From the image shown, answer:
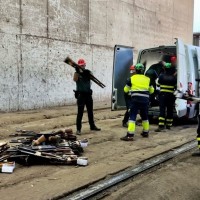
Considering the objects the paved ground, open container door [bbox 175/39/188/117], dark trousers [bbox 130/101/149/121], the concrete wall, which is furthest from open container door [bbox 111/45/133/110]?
the concrete wall

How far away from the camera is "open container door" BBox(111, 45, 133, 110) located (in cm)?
1119

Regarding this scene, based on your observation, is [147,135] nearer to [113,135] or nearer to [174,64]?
[113,135]

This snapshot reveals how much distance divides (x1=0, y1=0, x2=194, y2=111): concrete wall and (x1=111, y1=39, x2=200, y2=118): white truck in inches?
150

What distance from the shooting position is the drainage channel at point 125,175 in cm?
506

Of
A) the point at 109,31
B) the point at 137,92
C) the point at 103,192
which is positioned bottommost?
the point at 103,192

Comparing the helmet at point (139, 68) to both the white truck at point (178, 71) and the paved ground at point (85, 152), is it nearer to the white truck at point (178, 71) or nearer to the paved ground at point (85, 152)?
→ the white truck at point (178, 71)

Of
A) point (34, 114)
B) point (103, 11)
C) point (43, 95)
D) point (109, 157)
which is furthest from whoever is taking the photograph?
point (103, 11)

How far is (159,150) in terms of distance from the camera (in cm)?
795

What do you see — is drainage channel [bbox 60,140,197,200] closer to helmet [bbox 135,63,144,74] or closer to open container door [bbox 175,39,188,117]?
helmet [bbox 135,63,144,74]

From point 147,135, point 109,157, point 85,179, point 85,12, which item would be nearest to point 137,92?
point 147,135

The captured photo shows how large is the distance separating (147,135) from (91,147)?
6.30ft

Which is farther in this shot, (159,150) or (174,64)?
(174,64)

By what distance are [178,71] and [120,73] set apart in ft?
5.81

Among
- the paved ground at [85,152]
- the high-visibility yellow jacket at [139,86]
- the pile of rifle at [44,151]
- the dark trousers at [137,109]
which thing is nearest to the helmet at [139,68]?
the high-visibility yellow jacket at [139,86]
